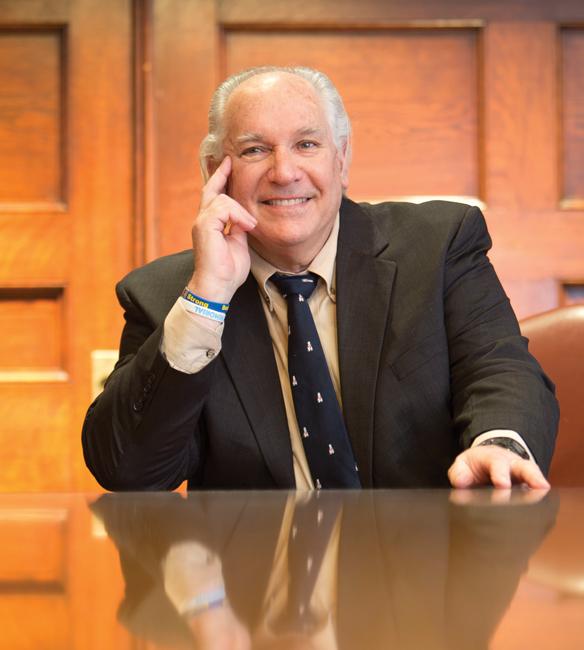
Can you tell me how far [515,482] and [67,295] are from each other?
1594mm

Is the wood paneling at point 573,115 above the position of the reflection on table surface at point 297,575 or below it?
above

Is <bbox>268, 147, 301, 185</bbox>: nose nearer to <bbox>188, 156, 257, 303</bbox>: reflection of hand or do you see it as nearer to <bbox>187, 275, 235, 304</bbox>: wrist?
<bbox>188, 156, 257, 303</bbox>: reflection of hand

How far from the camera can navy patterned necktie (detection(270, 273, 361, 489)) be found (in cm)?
155

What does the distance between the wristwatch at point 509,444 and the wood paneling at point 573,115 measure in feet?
4.28

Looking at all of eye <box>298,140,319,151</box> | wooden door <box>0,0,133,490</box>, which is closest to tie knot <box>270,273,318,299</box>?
eye <box>298,140,319,151</box>

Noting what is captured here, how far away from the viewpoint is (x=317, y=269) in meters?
1.68

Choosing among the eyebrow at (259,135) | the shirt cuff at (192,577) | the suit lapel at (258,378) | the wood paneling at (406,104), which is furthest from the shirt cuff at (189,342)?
the wood paneling at (406,104)

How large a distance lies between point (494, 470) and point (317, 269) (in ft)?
2.13

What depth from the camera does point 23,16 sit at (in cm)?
247

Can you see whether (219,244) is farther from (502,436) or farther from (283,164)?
(502,436)

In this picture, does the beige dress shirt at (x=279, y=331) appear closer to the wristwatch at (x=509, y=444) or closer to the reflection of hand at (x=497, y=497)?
the wristwatch at (x=509, y=444)

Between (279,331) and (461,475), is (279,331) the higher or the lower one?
the higher one

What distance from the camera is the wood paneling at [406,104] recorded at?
8.09 ft

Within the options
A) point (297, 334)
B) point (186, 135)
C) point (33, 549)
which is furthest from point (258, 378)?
point (186, 135)
